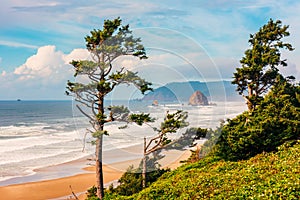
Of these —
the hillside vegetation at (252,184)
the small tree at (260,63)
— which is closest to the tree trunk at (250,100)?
the small tree at (260,63)

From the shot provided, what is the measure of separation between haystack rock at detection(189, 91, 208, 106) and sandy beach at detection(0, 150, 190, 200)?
7.58 m

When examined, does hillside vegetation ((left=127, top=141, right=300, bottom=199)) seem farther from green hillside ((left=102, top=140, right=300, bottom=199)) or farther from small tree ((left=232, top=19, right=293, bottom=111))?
small tree ((left=232, top=19, right=293, bottom=111))

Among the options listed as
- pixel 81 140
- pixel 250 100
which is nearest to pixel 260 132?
pixel 250 100

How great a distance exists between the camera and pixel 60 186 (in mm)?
25922

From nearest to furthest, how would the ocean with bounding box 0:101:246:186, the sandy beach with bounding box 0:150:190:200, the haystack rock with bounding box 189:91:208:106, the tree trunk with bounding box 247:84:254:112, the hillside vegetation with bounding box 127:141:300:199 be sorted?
the hillside vegetation with bounding box 127:141:300:199 < the haystack rock with bounding box 189:91:208:106 < the ocean with bounding box 0:101:246:186 < the tree trunk with bounding box 247:84:254:112 < the sandy beach with bounding box 0:150:190:200

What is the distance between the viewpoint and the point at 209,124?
64.2 feet

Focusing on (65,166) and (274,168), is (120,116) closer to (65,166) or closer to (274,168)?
(274,168)

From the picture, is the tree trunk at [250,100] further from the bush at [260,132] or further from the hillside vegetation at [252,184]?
the hillside vegetation at [252,184]

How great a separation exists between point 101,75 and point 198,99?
451cm

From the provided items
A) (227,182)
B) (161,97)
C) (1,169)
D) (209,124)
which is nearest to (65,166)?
(1,169)

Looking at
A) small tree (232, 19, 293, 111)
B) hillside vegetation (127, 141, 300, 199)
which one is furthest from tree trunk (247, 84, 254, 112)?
hillside vegetation (127, 141, 300, 199)

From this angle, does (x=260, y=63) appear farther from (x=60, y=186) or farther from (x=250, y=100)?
(x=60, y=186)

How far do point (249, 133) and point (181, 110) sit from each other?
3.36 m

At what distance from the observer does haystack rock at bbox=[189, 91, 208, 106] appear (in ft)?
45.2
